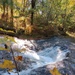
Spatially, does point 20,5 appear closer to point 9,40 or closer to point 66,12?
point 66,12

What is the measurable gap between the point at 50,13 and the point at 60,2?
1.21 m

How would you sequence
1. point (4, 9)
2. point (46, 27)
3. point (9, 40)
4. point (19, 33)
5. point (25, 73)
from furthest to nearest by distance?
point (4, 9)
point (46, 27)
point (19, 33)
point (25, 73)
point (9, 40)

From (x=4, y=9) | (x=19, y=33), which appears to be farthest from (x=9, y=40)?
(x=4, y=9)

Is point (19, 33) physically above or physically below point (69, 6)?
below

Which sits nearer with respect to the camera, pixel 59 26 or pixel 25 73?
pixel 25 73

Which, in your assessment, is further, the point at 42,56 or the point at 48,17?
the point at 48,17

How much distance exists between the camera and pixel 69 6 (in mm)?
16453

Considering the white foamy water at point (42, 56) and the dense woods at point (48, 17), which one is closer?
the white foamy water at point (42, 56)

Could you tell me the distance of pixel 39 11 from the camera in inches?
651

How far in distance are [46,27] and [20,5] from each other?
318 centimetres

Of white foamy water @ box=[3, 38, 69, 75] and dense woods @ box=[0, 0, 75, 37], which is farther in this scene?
dense woods @ box=[0, 0, 75, 37]

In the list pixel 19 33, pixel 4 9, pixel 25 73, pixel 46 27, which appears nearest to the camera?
pixel 25 73

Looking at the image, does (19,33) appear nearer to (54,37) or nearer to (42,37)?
(42,37)

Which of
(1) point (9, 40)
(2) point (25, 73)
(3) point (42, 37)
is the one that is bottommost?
(3) point (42, 37)
